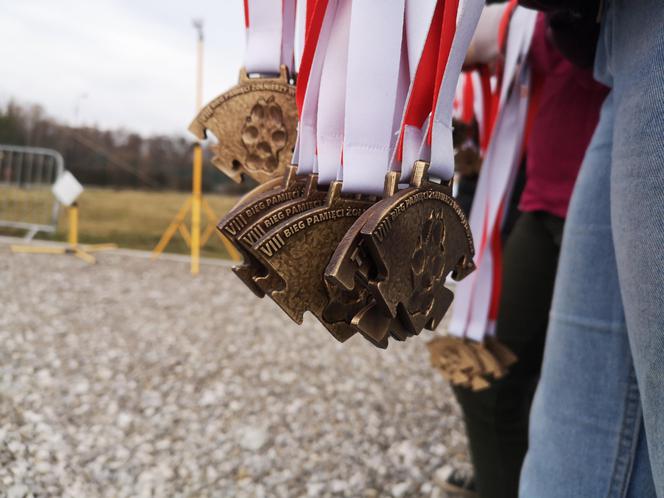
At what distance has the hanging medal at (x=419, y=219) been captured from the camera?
40 centimetres

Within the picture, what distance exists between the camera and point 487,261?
1.05 m

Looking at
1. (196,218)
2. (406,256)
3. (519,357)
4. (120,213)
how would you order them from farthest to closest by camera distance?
(120,213)
(196,218)
(519,357)
(406,256)

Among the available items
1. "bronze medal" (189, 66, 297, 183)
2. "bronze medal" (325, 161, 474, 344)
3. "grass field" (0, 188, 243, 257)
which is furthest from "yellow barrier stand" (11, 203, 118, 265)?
"bronze medal" (325, 161, 474, 344)

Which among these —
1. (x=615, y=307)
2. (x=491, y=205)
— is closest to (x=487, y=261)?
(x=491, y=205)

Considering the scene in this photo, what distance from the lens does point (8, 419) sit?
1.75 m

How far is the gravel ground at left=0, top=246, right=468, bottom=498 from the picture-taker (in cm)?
155

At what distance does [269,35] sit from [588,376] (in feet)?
1.67

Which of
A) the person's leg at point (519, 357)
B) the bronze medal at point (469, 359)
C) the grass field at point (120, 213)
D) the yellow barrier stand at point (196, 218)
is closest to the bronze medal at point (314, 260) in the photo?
the bronze medal at point (469, 359)

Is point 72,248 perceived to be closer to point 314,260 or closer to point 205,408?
point 205,408

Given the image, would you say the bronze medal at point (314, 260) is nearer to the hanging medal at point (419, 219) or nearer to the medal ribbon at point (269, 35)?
the hanging medal at point (419, 219)

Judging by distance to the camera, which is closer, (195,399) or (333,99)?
(333,99)

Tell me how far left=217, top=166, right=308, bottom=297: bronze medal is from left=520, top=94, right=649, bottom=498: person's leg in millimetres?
350

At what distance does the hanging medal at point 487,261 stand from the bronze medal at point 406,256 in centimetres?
55

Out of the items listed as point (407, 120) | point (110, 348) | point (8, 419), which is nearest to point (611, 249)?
point (407, 120)
